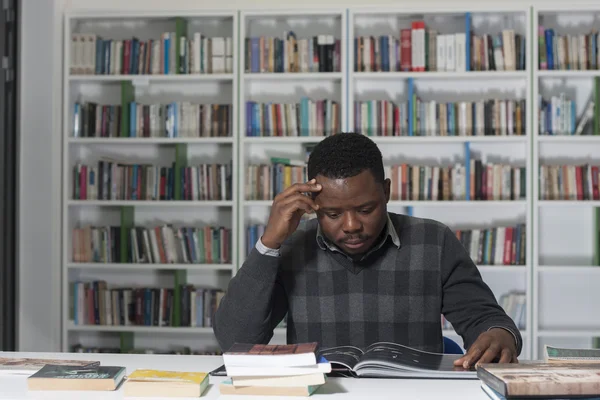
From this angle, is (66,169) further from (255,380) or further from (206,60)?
(255,380)

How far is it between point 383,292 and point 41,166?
2796 mm

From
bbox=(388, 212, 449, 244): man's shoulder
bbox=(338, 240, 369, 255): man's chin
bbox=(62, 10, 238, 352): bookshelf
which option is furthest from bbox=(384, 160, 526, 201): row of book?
bbox=(338, 240, 369, 255): man's chin

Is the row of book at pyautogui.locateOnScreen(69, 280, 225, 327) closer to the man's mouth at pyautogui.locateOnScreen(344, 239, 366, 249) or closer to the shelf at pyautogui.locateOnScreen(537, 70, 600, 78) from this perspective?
the shelf at pyautogui.locateOnScreen(537, 70, 600, 78)

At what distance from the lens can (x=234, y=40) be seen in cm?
428

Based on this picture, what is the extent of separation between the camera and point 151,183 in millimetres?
4363

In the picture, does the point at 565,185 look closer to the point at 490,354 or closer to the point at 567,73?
the point at 567,73

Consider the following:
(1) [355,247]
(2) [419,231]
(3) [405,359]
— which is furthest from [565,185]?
(3) [405,359]

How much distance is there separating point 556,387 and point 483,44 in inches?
125

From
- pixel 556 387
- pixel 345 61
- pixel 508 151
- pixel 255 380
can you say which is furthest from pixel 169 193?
pixel 556 387

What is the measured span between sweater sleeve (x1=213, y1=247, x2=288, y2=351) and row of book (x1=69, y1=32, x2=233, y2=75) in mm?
2510

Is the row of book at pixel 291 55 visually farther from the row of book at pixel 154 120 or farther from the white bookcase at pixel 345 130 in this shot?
the row of book at pixel 154 120

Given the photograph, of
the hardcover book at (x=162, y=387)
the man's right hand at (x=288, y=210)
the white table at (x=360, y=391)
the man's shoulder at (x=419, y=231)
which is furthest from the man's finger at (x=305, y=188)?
the hardcover book at (x=162, y=387)

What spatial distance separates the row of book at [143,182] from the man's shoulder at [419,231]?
224 centimetres

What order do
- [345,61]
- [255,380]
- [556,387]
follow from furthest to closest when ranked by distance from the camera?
[345,61], [255,380], [556,387]
